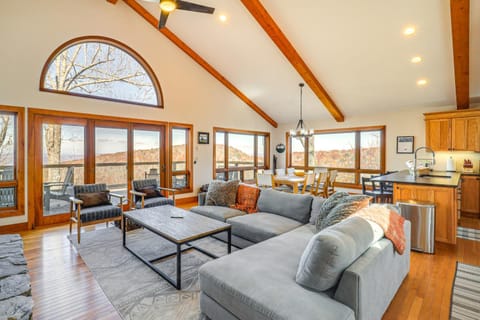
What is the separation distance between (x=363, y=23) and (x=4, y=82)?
610cm

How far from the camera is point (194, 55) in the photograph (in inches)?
256

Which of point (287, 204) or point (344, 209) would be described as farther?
point (287, 204)

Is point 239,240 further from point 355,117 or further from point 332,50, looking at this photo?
point 355,117

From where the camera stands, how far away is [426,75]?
5.13 metres

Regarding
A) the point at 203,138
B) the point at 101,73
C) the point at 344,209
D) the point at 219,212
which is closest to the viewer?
the point at 344,209

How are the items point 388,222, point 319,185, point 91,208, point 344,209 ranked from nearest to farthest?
point 388,222 < point 344,209 < point 91,208 < point 319,185

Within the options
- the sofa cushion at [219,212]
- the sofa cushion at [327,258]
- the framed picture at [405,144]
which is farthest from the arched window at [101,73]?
the framed picture at [405,144]

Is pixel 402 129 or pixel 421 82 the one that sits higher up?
pixel 421 82

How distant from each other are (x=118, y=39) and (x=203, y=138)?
3019mm

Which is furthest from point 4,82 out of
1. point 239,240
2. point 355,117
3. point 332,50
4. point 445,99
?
point 445,99

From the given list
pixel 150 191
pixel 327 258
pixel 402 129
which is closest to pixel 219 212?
pixel 150 191

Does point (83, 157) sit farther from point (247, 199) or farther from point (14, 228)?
point (247, 199)

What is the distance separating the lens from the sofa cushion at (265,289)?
142cm

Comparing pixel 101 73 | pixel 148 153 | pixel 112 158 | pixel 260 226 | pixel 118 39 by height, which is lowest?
pixel 260 226
